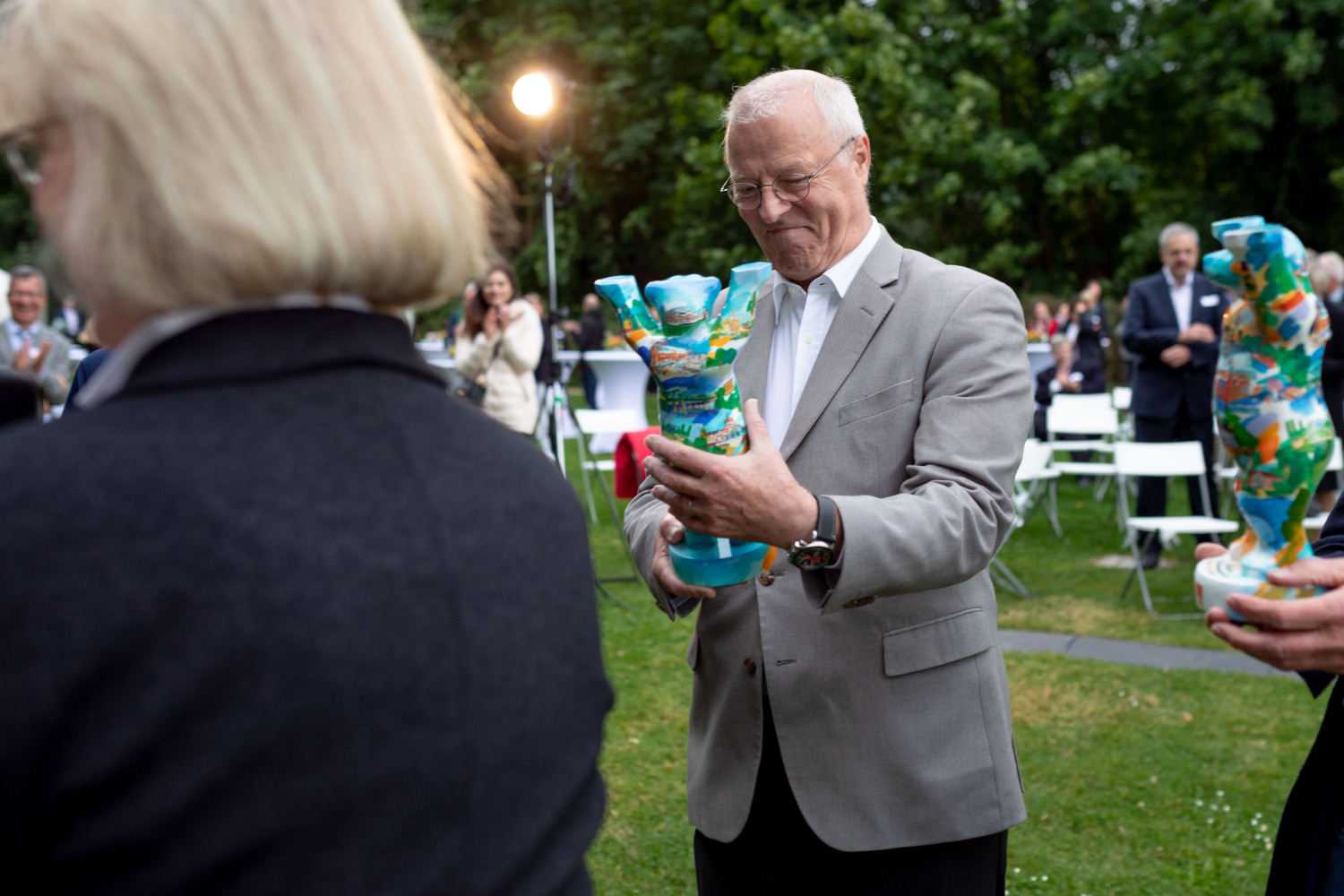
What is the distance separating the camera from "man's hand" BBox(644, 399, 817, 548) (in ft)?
4.87

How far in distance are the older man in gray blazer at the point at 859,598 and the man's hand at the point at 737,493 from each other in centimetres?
11

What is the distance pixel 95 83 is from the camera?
0.74 metres

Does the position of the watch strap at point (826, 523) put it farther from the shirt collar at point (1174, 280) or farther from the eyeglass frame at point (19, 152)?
the shirt collar at point (1174, 280)

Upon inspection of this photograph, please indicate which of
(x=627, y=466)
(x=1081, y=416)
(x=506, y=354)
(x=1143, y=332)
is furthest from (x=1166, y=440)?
(x=627, y=466)

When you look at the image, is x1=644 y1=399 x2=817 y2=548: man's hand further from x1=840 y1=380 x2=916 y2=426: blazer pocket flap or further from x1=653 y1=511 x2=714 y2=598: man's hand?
x1=840 y1=380 x2=916 y2=426: blazer pocket flap

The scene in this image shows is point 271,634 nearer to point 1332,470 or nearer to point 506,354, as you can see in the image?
point 506,354

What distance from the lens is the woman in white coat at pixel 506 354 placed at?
23.9 ft

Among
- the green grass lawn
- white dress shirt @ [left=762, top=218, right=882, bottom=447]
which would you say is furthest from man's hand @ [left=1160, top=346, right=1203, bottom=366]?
white dress shirt @ [left=762, top=218, right=882, bottom=447]

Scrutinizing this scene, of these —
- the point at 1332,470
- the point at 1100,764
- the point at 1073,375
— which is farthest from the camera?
the point at 1073,375

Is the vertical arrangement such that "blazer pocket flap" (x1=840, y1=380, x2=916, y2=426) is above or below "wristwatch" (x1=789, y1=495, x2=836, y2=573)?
above

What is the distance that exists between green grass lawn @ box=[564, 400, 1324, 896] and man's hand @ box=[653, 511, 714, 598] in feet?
6.81

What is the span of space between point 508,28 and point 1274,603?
78.5 feet

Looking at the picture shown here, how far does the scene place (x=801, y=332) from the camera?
6.35 ft

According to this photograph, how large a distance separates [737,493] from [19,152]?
3.07 ft
